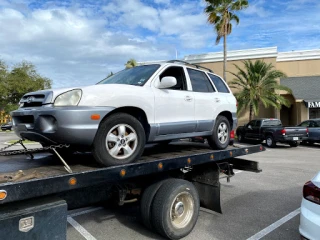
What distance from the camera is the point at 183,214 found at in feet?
14.5

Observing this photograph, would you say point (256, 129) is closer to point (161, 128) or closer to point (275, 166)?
point (275, 166)

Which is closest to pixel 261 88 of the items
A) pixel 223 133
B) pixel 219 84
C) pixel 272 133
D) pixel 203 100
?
pixel 272 133

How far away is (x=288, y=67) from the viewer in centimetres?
2711

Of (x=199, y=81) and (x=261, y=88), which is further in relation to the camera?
(x=261, y=88)

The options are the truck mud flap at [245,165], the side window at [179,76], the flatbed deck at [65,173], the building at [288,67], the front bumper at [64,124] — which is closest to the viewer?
the flatbed deck at [65,173]

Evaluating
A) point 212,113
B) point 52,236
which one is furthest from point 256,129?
point 52,236

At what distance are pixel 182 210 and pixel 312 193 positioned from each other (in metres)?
1.86

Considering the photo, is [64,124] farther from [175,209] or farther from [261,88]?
[261,88]

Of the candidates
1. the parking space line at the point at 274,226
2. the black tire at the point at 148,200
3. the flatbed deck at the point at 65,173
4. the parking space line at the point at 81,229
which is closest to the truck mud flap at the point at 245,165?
the parking space line at the point at 274,226

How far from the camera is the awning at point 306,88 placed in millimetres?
21916

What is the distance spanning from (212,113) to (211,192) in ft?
4.43

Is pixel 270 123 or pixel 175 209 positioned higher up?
pixel 270 123

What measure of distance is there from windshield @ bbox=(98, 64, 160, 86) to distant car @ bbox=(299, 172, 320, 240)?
8.13 ft

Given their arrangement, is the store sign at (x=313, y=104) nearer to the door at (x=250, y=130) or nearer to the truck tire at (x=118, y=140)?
the door at (x=250, y=130)
